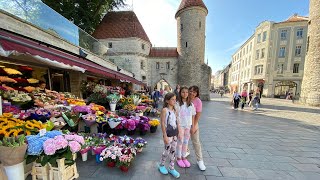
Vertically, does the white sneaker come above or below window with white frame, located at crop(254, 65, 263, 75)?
below

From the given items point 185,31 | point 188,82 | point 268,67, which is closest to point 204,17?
point 185,31

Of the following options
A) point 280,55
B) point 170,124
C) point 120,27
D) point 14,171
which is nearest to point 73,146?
point 14,171

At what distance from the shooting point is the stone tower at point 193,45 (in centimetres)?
2067

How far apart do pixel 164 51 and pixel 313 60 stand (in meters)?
18.1

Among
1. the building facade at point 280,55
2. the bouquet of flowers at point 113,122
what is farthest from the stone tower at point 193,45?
the bouquet of flowers at point 113,122

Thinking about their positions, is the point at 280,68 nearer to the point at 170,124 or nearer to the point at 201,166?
the point at 201,166

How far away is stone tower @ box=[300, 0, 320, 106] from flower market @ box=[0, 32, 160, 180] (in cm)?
1914

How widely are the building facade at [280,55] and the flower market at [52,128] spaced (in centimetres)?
2874

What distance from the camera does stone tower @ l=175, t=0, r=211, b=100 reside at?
20.7 m

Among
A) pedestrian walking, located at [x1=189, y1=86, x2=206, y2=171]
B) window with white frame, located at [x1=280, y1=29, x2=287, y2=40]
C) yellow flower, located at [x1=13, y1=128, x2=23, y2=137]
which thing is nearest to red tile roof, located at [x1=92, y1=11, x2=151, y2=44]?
pedestrian walking, located at [x1=189, y1=86, x2=206, y2=171]

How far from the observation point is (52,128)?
3203mm

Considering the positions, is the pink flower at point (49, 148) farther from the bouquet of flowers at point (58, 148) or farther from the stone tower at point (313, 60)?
the stone tower at point (313, 60)

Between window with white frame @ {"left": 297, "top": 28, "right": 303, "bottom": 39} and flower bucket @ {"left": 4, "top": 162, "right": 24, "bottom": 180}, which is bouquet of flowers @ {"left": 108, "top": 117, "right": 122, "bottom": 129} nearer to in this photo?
flower bucket @ {"left": 4, "top": 162, "right": 24, "bottom": 180}

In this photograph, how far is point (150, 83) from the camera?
23.5m
